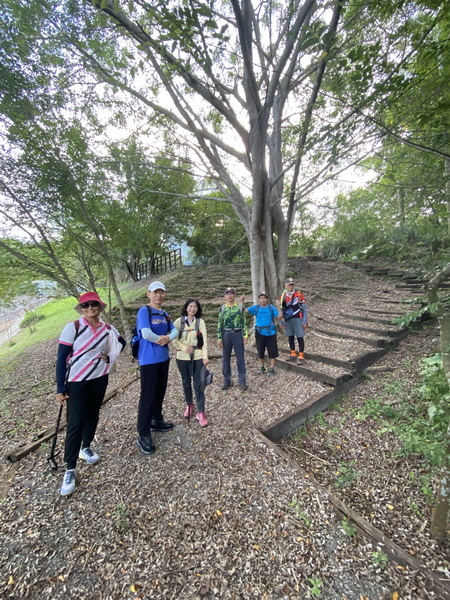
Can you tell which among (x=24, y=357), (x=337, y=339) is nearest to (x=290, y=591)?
(x=337, y=339)

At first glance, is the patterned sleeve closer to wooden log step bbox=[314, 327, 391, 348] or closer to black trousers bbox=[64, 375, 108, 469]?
black trousers bbox=[64, 375, 108, 469]

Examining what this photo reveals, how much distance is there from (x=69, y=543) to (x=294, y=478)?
6.36 feet

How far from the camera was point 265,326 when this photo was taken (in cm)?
441

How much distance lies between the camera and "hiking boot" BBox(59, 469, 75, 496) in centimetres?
227

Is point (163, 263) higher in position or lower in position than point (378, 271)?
higher

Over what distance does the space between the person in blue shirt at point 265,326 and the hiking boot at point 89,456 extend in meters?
2.89

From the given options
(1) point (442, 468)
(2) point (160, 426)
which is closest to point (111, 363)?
(2) point (160, 426)

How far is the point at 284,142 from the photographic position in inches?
275

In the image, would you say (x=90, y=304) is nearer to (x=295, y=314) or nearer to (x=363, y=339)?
(x=295, y=314)

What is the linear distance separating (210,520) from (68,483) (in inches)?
54.7

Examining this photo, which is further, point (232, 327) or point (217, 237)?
point (217, 237)

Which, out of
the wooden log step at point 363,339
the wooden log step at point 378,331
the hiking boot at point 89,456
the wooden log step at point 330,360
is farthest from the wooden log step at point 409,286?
the hiking boot at point 89,456

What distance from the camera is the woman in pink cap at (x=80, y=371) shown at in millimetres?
2291

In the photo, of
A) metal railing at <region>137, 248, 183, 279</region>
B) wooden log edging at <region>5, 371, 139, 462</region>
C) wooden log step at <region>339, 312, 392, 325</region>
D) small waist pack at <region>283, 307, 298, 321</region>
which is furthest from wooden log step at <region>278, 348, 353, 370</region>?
metal railing at <region>137, 248, 183, 279</region>
